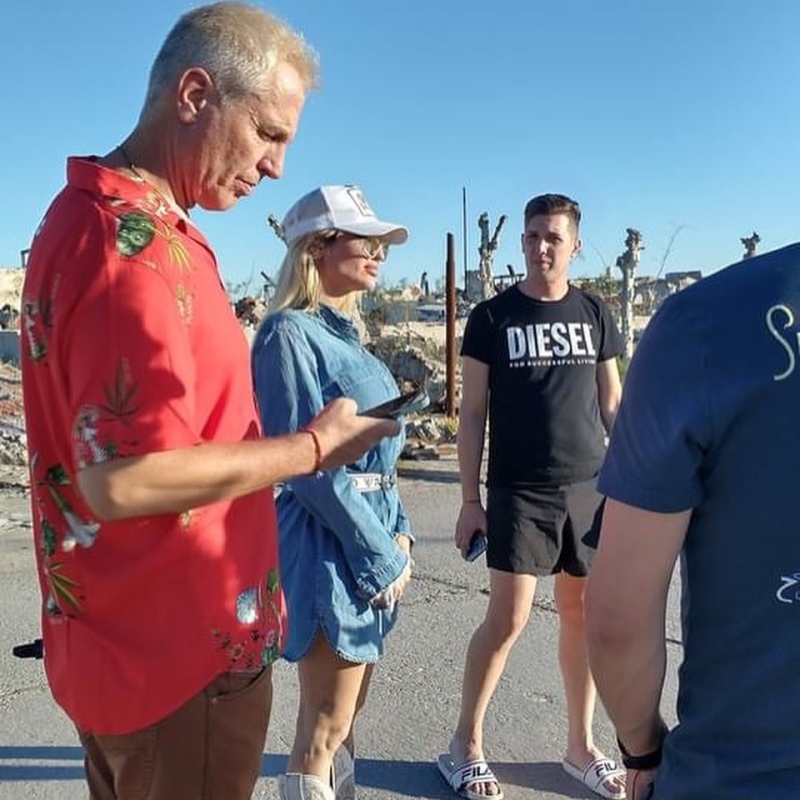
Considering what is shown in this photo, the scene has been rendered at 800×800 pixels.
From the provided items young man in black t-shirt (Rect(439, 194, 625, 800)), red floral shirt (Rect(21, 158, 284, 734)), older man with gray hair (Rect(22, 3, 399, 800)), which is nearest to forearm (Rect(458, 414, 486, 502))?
young man in black t-shirt (Rect(439, 194, 625, 800))

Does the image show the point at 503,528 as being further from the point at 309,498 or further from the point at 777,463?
the point at 777,463

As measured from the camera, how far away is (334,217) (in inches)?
102

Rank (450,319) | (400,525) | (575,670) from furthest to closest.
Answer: (450,319)
(575,670)
(400,525)

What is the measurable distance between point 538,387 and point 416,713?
4.78 feet

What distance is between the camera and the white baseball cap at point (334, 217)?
8.48ft

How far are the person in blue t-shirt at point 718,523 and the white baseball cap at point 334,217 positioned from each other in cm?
138

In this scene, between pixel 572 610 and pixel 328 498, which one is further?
pixel 572 610

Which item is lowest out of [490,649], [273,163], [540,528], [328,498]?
[490,649]

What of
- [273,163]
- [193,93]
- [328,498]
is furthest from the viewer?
[328,498]

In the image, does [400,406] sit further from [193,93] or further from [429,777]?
[429,777]

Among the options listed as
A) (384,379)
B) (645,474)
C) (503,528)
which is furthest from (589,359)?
(645,474)

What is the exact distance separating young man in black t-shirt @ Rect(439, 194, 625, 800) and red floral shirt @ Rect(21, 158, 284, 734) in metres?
1.69

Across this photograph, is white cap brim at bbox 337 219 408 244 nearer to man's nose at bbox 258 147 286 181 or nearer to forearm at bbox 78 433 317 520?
man's nose at bbox 258 147 286 181

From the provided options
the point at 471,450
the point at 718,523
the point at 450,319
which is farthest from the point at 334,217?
the point at 450,319
